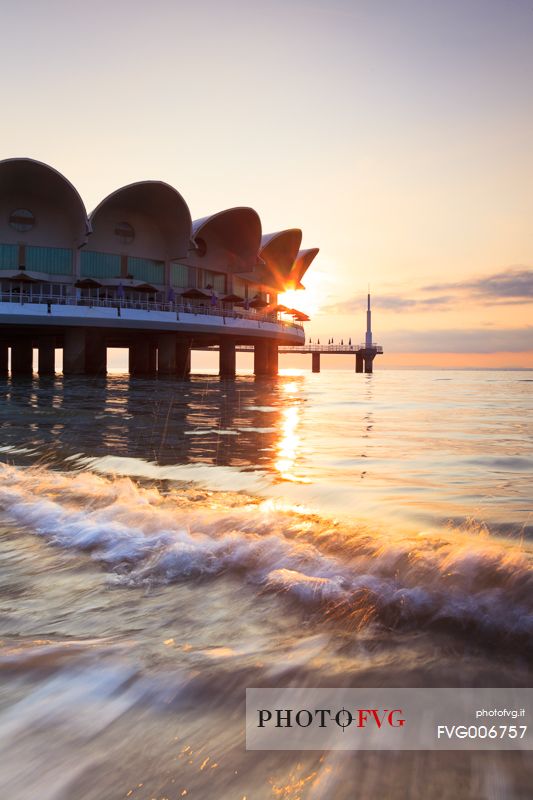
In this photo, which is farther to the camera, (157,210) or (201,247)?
(201,247)

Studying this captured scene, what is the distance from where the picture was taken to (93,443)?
8.98 metres

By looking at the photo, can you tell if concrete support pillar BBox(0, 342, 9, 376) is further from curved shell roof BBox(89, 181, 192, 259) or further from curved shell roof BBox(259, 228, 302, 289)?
curved shell roof BBox(259, 228, 302, 289)

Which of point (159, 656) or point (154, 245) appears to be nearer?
point (159, 656)

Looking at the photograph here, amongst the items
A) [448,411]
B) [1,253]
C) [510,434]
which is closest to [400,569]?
[510,434]

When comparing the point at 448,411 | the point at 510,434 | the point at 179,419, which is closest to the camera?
the point at 510,434

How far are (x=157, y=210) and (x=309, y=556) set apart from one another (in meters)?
46.4

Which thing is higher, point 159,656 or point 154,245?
point 154,245

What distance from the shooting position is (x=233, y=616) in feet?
8.97

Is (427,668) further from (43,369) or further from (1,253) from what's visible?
(43,369)

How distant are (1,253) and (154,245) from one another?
11346 mm

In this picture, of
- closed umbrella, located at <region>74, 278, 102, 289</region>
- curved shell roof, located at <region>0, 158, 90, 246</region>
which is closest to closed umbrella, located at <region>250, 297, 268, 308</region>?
curved shell roof, located at <region>0, 158, 90, 246</region>

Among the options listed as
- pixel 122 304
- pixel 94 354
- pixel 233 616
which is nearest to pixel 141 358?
pixel 94 354

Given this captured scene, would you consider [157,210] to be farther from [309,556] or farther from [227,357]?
[309,556]

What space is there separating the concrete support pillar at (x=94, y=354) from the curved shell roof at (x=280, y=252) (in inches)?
989
